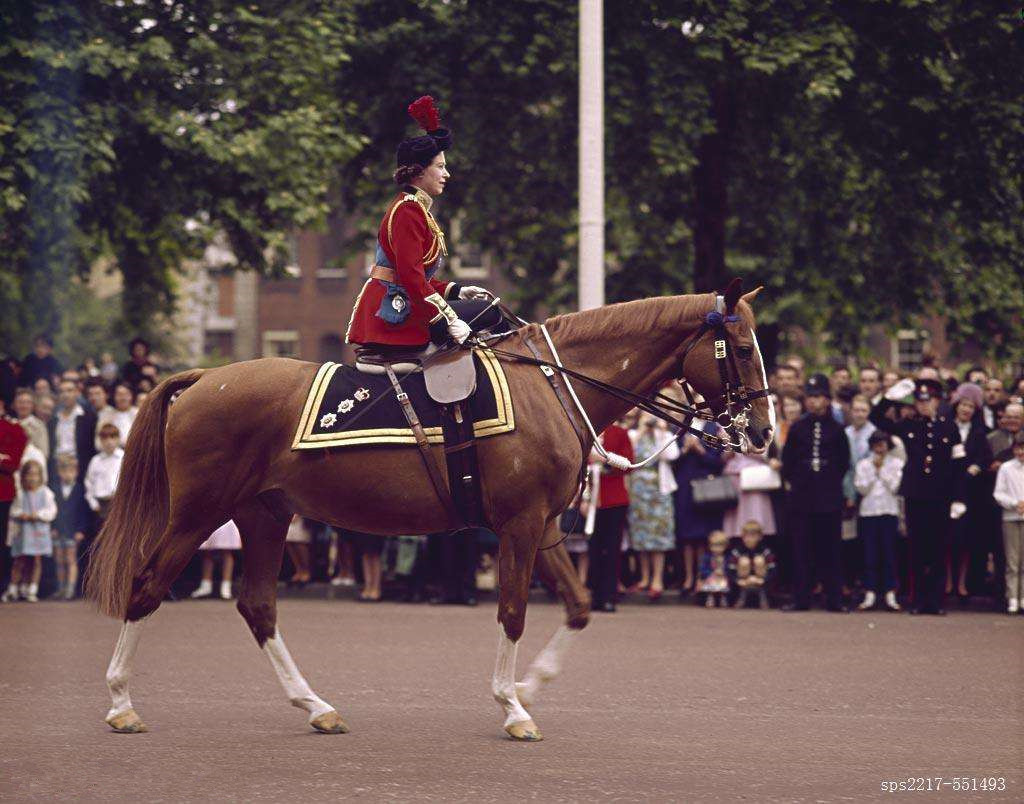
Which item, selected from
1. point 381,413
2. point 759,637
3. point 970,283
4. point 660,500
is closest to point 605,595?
point 660,500

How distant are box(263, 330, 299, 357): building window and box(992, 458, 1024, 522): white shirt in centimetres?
3758

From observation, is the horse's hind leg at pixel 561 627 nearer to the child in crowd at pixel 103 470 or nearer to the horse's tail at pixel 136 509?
the horse's tail at pixel 136 509

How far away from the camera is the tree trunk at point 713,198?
25.2m

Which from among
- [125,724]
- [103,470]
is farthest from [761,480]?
[125,724]

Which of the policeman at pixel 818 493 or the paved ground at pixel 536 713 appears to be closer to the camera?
the paved ground at pixel 536 713

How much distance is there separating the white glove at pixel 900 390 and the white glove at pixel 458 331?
1051 cm

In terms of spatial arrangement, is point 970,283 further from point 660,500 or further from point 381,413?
point 381,413

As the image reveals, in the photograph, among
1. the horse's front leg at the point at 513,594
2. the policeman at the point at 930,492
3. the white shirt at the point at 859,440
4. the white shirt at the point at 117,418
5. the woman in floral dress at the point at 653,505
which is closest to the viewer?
the horse's front leg at the point at 513,594

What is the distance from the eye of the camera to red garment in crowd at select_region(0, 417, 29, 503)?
17.8 m

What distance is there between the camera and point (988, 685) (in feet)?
37.0

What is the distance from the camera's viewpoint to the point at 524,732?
8664 millimetres

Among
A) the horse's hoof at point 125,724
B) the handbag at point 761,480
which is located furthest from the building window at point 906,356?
the horse's hoof at point 125,724

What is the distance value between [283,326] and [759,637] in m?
39.7

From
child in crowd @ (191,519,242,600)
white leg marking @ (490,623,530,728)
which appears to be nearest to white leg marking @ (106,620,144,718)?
white leg marking @ (490,623,530,728)
